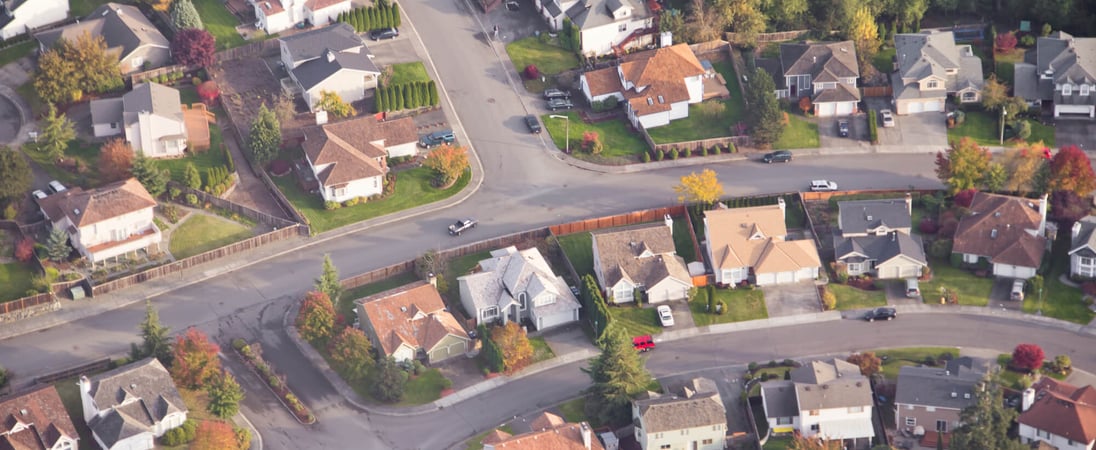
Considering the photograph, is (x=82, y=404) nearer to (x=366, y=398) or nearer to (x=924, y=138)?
(x=366, y=398)

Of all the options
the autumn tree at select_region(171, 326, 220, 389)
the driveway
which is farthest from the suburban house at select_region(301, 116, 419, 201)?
the driveway

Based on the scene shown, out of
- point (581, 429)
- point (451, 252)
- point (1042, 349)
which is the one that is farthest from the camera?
point (451, 252)

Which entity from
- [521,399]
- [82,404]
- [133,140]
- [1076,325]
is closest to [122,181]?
[133,140]

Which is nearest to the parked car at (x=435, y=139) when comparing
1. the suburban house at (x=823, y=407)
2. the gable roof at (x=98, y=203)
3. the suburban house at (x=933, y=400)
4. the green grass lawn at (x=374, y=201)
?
the green grass lawn at (x=374, y=201)

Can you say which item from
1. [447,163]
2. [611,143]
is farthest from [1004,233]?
[447,163]

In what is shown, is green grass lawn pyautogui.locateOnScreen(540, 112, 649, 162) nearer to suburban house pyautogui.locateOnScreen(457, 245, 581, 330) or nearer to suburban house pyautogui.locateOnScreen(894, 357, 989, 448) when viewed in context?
suburban house pyautogui.locateOnScreen(457, 245, 581, 330)

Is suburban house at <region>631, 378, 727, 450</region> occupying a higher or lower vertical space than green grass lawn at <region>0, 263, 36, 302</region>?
lower

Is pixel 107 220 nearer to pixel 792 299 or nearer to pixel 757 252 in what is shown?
pixel 757 252
